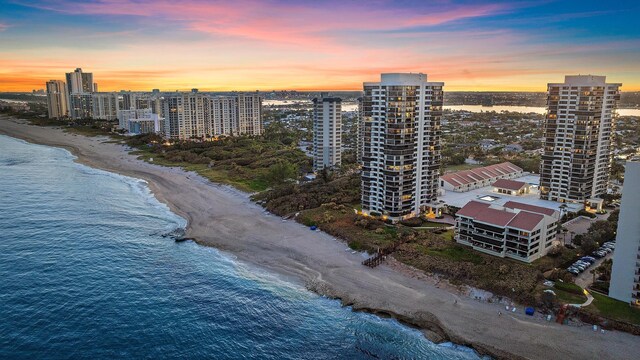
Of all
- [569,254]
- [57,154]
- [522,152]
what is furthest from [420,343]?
[57,154]

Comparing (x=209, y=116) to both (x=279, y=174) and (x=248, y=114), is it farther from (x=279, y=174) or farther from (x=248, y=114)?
(x=279, y=174)

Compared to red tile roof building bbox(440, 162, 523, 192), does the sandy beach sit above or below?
below

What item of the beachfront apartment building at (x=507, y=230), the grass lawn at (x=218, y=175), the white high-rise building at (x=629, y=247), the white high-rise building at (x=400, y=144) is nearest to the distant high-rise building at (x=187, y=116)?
the grass lawn at (x=218, y=175)

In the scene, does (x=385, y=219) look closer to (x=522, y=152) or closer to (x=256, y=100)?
(x=522, y=152)

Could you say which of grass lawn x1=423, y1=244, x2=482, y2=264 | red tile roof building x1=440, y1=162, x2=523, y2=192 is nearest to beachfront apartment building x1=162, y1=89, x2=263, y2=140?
red tile roof building x1=440, y1=162, x2=523, y2=192

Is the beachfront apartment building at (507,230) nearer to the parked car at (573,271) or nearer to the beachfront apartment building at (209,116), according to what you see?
the parked car at (573,271)

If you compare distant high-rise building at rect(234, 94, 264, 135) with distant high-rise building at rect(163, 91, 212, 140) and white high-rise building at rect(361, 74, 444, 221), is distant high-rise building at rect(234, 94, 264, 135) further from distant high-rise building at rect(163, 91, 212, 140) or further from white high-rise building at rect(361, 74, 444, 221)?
white high-rise building at rect(361, 74, 444, 221)
